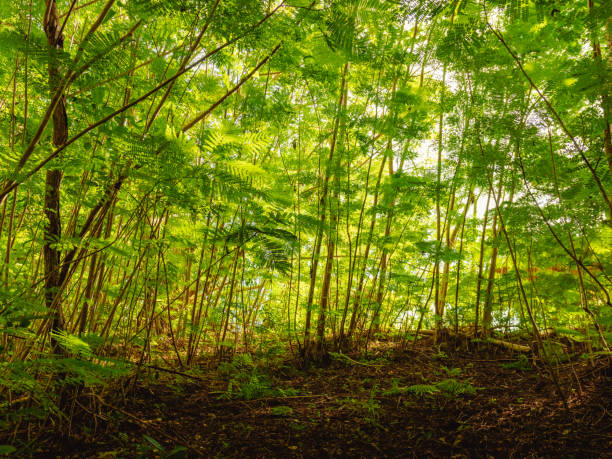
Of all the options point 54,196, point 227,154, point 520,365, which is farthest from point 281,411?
point 520,365

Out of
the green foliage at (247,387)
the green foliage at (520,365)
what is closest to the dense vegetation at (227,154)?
the green foliage at (520,365)

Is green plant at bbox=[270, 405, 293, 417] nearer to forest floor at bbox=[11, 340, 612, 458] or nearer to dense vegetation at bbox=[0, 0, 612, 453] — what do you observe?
Answer: forest floor at bbox=[11, 340, 612, 458]

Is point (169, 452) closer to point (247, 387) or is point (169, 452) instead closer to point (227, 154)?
point (247, 387)

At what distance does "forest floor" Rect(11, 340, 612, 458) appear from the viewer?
7.07ft

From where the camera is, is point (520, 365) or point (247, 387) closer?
point (247, 387)

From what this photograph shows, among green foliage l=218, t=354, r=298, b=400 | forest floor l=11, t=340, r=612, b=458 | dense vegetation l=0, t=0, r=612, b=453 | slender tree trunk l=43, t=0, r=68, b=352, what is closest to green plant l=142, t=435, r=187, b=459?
forest floor l=11, t=340, r=612, b=458

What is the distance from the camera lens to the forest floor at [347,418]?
2.16 metres

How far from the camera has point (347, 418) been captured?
2.84 meters

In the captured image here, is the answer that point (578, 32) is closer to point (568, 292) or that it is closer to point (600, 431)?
point (568, 292)

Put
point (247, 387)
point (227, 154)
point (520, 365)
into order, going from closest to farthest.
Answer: point (227, 154) → point (247, 387) → point (520, 365)

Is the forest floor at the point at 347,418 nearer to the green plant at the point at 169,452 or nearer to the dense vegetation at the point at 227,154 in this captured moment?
the green plant at the point at 169,452

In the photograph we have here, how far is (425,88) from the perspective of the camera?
15.6ft

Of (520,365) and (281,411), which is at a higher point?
(520,365)

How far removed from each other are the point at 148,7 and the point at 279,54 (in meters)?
1.57
